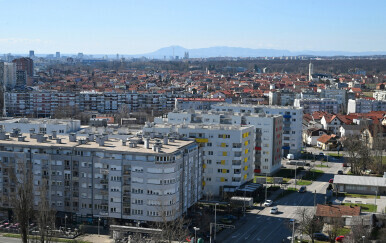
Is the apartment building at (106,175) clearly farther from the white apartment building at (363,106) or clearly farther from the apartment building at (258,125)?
the white apartment building at (363,106)

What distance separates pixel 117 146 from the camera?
72.6ft

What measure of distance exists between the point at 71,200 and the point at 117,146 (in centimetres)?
258

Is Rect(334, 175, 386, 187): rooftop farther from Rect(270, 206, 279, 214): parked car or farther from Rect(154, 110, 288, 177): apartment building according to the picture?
Rect(270, 206, 279, 214): parked car

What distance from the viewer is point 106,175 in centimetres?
→ 2139

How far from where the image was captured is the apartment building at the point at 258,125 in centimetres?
3127

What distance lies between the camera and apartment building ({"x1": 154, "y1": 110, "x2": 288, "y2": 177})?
103ft

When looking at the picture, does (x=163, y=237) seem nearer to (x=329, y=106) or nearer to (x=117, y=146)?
(x=117, y=146)

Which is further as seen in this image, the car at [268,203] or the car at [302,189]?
the car at [302,189]

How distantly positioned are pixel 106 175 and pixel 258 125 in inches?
484

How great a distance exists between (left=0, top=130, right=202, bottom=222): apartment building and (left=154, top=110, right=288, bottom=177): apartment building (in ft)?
29.3

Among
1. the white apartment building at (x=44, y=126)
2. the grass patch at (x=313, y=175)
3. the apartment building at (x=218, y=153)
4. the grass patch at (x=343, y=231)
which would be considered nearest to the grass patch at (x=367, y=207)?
the grass patch at (x=343, y=231)

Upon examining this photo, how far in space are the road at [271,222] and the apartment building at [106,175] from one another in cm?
220

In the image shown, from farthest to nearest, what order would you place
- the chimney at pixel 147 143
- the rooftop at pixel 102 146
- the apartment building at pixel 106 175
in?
the chimney at pixel 147 143 < the rooftop at pixel 102 146 < the apartment building at pixel 106 175

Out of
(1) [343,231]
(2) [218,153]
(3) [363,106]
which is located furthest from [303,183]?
(3) [363,106]
